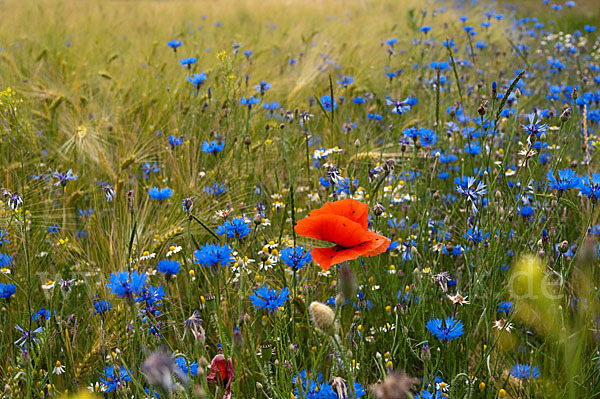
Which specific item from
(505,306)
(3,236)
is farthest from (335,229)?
(3,236)


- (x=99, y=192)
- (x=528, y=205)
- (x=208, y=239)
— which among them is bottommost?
(x=208, y=239)

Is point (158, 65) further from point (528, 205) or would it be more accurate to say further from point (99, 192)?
point (528, 205)

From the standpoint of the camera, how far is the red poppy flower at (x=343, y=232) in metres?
0.91

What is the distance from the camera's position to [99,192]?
6.30 ft

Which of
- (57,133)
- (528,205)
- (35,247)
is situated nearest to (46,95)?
(57,133)

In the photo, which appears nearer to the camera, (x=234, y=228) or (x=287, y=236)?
(x=234, y=228)

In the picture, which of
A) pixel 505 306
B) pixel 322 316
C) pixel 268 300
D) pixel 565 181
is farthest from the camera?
pixel 505 306

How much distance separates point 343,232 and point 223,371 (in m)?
0.32

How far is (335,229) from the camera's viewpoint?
933 millimetres

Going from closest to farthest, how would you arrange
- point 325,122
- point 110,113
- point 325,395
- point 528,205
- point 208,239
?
point 325,395
point 208,239
point 528,205
point 110,113
point 325,122

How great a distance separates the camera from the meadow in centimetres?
101

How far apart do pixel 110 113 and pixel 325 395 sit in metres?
1.93

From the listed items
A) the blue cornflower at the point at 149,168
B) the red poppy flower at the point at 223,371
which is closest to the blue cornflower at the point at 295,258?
the red poppy flower at the point at 223,371

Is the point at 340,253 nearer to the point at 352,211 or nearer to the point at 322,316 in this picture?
→ the point at 352,211
